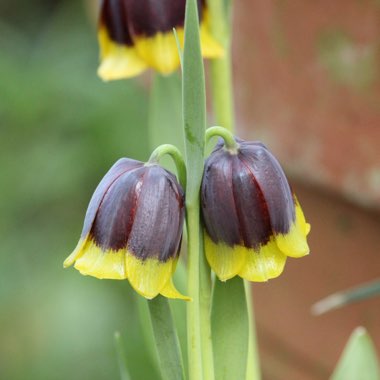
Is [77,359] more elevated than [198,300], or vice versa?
[198,300]

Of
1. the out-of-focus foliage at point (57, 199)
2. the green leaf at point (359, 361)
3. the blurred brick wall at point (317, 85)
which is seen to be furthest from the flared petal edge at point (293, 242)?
the out-of-focus foliage at point (57, 199)

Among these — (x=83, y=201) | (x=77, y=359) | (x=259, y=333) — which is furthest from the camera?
(x=83, y=201)

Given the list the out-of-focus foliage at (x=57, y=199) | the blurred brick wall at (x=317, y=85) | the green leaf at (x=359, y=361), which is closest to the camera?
the green leaf at (x=359, y=361)

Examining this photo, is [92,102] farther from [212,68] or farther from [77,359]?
[212,68]

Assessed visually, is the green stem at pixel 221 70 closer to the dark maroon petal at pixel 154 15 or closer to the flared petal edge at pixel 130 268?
the dark maroon petal at pixel 154 15

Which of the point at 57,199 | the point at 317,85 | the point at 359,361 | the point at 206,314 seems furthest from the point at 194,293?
the point at 57,199

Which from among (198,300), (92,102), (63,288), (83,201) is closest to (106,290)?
(63,288)
